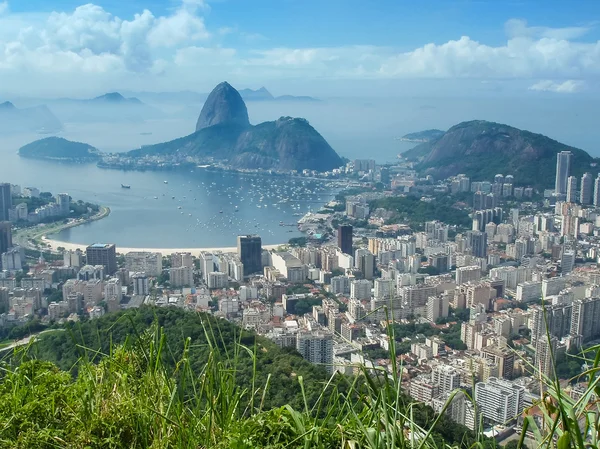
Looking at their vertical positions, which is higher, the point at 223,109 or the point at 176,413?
the point at 223,109

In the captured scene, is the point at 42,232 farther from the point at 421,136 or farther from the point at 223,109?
the point at 421,136

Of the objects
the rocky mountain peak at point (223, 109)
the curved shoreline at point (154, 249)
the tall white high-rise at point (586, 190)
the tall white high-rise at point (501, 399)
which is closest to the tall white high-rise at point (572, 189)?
the tall white high-rise at point (586, 190)

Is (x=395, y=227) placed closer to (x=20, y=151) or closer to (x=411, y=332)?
(x=411, y=332)

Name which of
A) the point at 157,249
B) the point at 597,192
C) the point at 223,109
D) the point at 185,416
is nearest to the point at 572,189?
the point at 597,192

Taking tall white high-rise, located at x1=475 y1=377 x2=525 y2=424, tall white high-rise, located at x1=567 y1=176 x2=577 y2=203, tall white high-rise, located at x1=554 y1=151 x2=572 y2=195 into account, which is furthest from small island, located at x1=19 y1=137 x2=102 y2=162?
tall white high-rise, located at x1=475 y1=377 x2=525 y2=424

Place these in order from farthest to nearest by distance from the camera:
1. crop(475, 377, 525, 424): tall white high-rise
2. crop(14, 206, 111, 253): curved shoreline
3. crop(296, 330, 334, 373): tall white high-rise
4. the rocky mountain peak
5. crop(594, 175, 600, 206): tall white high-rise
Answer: the rocky mountain peak
crop(594, 175, 600, 206): tall white high-rise
crop(14, 206, 111, 253): curved shoreline
crop(296, 330, 334, 373): tall white high-rise
crop(475, 377, 525, 424): tall white high-rise

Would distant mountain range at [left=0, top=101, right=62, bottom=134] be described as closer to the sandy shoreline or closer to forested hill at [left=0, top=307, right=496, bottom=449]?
the sandy shoreline
